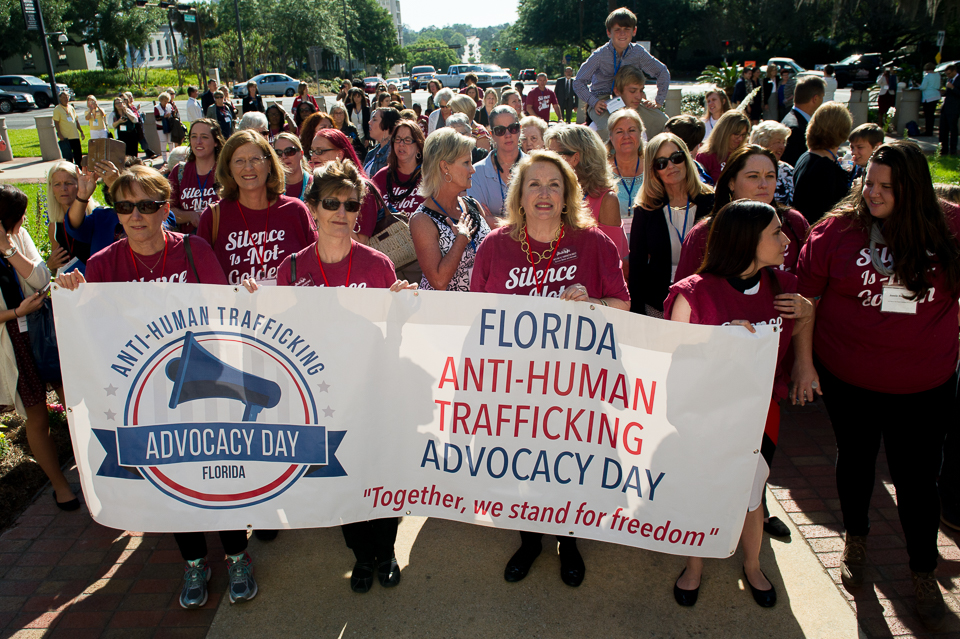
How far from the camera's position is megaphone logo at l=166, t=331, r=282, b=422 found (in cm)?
297

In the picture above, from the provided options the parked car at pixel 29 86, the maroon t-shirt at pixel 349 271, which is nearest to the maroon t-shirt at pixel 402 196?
the maroon t-shirt at pixel 349 271

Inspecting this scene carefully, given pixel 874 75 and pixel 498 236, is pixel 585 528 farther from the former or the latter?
pixel 874 75

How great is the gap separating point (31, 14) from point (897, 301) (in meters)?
23.4

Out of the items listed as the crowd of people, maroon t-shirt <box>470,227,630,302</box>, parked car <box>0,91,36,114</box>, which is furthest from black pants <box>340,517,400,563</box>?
parked car <box>0,91,36,114</box>

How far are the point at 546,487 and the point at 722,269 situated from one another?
47.0 inches

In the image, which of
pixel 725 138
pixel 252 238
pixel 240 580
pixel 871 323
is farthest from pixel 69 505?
pixel 725 138

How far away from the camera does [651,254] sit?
4008mm

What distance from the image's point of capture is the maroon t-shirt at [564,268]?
10.4ft

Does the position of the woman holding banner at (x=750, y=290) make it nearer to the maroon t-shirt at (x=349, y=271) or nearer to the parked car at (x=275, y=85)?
the maroon t-shirt at (x=349, y=271)

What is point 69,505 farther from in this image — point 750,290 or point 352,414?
point 750,290

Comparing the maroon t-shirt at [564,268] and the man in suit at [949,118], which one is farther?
the man in suit at [949,118]

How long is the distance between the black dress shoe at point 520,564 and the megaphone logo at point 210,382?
54.3 inches

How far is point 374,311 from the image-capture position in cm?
297

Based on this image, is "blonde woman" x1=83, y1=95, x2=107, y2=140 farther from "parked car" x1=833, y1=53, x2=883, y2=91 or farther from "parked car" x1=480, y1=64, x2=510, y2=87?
"parked car" x1=480, y1=64, x2=510, y2=87
